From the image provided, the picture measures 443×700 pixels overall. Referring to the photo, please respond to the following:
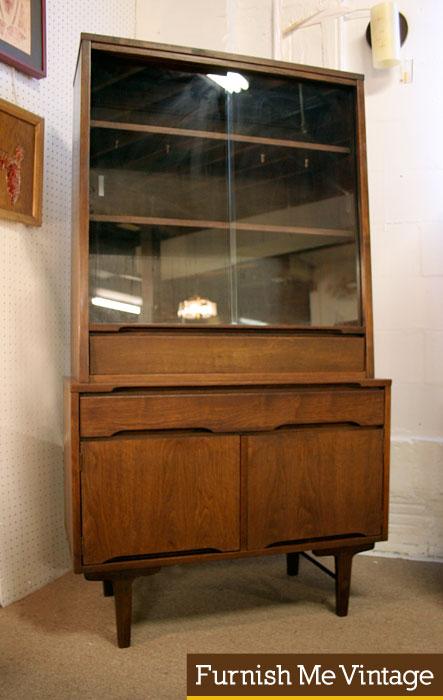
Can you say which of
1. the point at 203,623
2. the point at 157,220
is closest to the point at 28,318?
the point at 157,220

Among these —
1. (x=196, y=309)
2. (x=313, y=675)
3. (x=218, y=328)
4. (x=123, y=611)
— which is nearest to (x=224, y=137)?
(x=196, y=309)

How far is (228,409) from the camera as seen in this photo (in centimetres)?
159

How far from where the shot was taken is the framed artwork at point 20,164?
1.80 meters

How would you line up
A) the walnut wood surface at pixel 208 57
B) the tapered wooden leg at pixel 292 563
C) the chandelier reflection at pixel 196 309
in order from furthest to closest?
the tapered wooden leg at pixel 292 563 → the chandelier reflection at pixel 196 309 → the walnut wood surface at pixel 208 57

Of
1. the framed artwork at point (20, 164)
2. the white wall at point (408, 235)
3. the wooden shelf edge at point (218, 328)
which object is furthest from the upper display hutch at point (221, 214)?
the white wall at point (408, 235)

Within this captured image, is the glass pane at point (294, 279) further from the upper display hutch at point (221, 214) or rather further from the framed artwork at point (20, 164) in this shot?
the framed artwork at point (20, 164)

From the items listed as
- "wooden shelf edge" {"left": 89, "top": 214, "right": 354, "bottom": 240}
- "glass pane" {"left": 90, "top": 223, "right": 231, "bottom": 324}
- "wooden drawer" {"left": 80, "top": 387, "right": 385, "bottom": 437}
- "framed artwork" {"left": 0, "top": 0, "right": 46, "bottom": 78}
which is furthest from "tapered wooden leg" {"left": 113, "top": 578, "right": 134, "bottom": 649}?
"framed artwork" {"left": 0, "top": 0, "right": 46, "bottom": 78}

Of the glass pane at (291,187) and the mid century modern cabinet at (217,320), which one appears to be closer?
the mid century modern cabinet at (217,320)

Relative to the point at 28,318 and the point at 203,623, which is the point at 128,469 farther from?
the point at 28,318

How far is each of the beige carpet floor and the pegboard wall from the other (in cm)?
18

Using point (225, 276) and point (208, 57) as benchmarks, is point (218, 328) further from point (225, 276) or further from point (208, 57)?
point (208, 57)

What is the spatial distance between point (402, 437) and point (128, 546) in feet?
4.01

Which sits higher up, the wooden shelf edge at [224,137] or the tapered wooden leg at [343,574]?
the wooden shelf edge at [224,137]

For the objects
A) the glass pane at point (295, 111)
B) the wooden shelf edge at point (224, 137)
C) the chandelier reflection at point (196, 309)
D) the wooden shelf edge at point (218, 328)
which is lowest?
the wooden shelf edge at point (218, 328)
